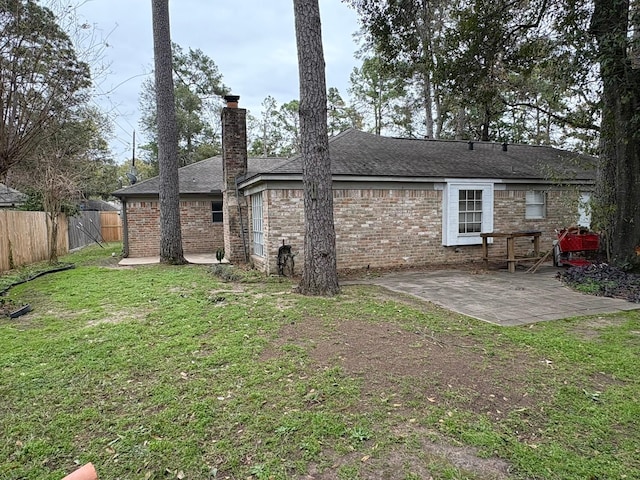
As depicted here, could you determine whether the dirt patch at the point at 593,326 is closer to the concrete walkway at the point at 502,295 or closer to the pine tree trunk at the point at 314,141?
the concrete walkway at the point at 502,295

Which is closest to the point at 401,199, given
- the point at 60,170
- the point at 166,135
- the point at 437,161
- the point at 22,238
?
the point at 437,161

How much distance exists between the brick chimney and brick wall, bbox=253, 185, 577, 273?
1.04 metres

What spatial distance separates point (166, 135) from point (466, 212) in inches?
355

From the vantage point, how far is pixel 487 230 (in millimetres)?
10820

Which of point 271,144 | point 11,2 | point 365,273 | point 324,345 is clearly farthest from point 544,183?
point 271,144

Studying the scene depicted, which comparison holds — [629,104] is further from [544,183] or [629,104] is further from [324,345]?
[324,345]

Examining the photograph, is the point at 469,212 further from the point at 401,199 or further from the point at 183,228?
the point at 183,228

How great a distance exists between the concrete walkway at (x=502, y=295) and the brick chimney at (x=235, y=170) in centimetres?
473

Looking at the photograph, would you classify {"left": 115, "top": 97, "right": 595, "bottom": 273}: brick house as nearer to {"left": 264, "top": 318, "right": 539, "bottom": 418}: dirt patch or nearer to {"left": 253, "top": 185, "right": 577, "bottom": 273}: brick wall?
{"left": 253, "top": 185, "right": 577, "bottom": 273}: brick wall

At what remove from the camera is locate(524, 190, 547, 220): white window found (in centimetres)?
1148

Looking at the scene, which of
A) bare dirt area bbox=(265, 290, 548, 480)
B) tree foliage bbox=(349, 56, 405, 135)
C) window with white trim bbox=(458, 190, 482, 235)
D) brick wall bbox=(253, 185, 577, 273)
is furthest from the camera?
tree foliage bbox=(349, 56, 405, 135)

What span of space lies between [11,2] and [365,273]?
39.8 feet

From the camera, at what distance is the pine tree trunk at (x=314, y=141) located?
6.37 m

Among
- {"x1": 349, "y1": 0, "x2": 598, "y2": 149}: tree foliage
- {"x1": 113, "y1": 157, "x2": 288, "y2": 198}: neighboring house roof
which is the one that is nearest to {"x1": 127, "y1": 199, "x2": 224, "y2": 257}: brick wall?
{"x1": 113, "y1": 157, "x2": 288, "y2": 198}: neighboring house roof
